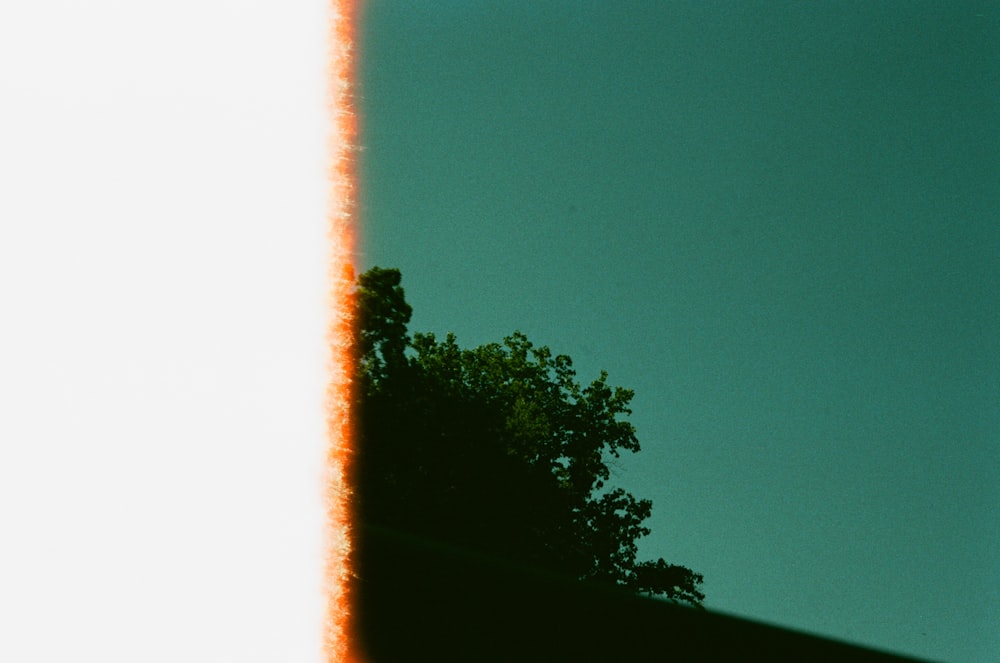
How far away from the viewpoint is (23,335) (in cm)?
447

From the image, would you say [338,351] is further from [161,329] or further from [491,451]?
[491,451]

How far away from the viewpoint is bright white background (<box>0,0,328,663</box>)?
429cm

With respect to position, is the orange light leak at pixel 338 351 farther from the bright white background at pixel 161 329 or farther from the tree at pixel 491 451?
the tree at pixel 491 451

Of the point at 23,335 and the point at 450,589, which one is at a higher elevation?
the point at 23,335

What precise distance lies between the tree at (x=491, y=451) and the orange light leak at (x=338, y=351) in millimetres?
14371

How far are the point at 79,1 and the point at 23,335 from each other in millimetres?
2167

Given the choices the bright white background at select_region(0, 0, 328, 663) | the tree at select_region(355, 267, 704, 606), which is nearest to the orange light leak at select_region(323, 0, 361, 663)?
the bright white background at select_region(0, 0, 328, 663)

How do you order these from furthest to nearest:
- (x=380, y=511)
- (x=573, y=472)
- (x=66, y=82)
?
(x=573, y=472) → (x=380, y=511) → (x=66, y=82)

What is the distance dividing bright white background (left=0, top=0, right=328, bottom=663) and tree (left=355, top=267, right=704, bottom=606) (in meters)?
14.6

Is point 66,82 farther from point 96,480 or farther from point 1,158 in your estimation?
point 96,480

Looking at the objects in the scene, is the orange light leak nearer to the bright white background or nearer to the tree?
the bright white background

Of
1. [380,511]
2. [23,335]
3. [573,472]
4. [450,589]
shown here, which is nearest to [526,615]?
[450,589]

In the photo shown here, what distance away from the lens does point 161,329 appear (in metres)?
5.04

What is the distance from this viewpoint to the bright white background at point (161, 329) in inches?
169
